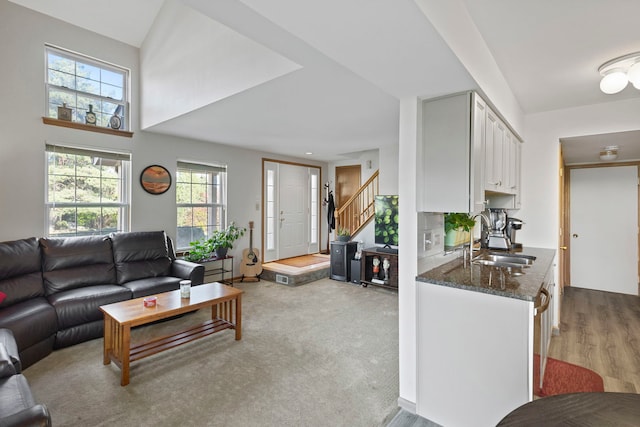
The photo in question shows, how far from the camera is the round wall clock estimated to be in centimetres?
432

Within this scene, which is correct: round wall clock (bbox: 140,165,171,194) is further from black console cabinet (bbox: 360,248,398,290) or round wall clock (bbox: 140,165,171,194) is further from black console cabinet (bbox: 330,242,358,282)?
black console cabinet (bbox: 360,248,398,290)

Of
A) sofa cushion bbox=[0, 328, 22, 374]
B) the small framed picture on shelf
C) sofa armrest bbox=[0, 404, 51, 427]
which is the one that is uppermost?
the small framed picture on shelf

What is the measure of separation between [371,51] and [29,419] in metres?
2.15

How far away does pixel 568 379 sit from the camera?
2496mm

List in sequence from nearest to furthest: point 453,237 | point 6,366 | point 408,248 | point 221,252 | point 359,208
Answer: point 6,366
point 408,248
point 453,237
point 221,252
point 359,208

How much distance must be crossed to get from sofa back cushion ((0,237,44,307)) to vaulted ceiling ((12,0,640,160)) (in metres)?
1.97

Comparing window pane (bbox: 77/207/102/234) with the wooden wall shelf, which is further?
window pane (bbox: 77/207/102/234)

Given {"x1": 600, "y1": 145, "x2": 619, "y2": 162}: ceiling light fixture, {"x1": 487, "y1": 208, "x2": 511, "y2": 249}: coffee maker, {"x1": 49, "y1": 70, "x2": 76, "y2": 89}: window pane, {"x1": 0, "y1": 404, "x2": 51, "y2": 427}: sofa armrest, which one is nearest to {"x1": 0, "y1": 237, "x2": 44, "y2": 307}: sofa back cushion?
{"x1": 49, "y1": 70, "x2": 76, "y2": 89}: window pane

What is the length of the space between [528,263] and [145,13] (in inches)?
210

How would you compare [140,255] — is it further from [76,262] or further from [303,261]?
[303,261]

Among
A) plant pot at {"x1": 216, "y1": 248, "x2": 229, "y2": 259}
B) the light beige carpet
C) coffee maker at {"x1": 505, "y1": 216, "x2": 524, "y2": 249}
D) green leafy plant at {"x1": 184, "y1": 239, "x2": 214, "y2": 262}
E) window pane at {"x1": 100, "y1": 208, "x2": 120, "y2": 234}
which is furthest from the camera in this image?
plant pot at {"x1": 216, "y1": 248, "x2": 229, "y2": 259}

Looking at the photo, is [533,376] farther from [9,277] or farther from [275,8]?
[9,277]

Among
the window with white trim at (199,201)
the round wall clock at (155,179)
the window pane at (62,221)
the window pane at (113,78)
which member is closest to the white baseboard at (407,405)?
the window with white trim at (199,201)

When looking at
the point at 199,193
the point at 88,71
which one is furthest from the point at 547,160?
the point at 88,71
